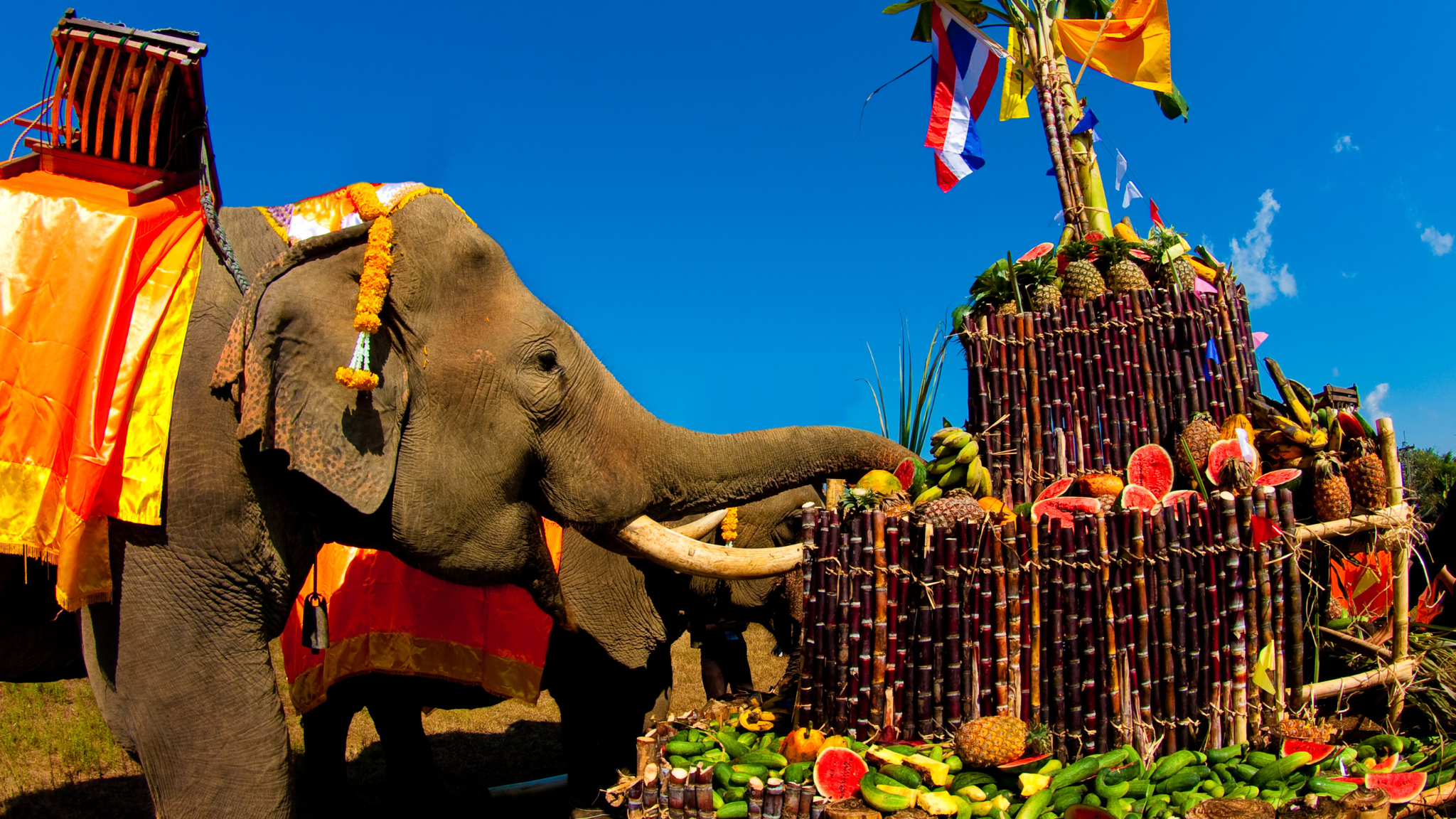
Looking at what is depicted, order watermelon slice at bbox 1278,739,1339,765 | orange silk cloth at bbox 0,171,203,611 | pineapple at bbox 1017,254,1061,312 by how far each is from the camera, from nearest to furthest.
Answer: orange silk cloth at bbox 0,171,203,611 → watermelon slice at bbox 1278,739,1339,765 → pineapple at bbox 1017,254,1061,312

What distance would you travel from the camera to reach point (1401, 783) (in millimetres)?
3430

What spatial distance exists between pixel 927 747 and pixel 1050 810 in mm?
487

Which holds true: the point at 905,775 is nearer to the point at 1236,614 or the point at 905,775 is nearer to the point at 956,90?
the point at 1236,614

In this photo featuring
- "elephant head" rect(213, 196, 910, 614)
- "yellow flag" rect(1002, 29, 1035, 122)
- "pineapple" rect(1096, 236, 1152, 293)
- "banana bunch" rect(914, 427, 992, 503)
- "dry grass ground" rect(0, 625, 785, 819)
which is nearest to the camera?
"elephant head" rect(213, 196, 910, 614)

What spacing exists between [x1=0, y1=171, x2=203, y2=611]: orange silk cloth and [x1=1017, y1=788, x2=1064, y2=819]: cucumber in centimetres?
290

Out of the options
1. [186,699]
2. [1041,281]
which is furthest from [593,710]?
[1041,281]

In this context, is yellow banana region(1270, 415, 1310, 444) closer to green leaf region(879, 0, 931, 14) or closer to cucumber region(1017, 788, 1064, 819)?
cucumber region(1017, 788, 1064, 819)

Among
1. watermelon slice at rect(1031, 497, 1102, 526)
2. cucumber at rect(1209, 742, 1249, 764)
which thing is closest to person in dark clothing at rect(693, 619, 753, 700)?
watermelon slice at rect(1031, 497, 1102, 526)

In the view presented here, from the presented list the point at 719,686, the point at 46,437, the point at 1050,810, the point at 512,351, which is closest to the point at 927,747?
the point at 1050,810

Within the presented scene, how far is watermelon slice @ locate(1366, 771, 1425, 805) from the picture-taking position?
11.1 feet

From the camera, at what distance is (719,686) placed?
292 inches

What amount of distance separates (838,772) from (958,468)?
155 centimetres

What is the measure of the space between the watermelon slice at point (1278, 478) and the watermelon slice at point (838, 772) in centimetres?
218

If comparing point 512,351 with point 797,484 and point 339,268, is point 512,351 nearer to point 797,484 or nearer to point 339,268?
point 339,268
